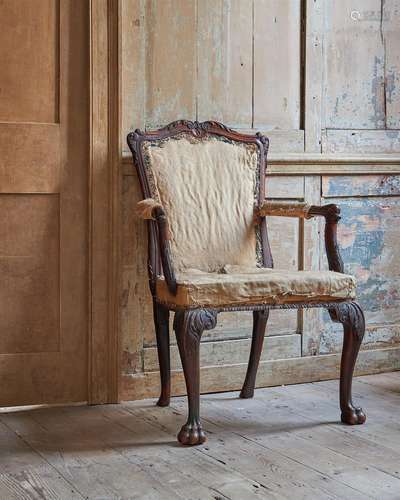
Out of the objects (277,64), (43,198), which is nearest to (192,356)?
(43,198)

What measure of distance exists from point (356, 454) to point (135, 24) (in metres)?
1.80

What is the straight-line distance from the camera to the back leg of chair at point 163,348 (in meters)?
3.14

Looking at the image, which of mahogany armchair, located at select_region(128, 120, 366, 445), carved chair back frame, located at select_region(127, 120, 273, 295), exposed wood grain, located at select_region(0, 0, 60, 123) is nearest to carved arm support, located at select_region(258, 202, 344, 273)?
mahogany armchair, located at select_region(128, 120, 366, 445)

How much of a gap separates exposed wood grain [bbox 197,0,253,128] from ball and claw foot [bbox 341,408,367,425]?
1257mm

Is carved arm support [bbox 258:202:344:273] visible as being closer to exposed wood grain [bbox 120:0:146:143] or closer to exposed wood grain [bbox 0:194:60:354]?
exposed wood grain [bbox 120:0:146:143]

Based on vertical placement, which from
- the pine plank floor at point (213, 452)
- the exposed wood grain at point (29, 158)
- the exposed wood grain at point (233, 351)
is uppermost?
the exposed wood grain at point (29, 158)

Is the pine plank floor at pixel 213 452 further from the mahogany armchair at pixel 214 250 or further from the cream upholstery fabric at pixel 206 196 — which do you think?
the cream upholstery fabric at pixel 206 196

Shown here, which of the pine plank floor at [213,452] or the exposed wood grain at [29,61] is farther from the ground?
the exposed wood grain at [29,61]

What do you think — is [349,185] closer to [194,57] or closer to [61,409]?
[194,57]

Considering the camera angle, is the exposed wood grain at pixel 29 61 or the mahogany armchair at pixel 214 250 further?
the exposed wood grain at pixel 29 61

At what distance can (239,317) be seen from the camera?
3568mm

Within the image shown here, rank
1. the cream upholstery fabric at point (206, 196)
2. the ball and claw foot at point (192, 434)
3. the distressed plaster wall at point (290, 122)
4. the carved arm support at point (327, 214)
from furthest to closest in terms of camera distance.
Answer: the distressed plaster wall at point (290, 122)
the cream upholstery fabric at point (206, 196)
the carved arm support at point (327, 214)
the ball and claw foot at point (192, 434)

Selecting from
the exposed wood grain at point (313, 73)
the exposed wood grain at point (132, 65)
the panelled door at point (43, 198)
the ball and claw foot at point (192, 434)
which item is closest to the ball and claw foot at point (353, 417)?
the ball and claw foot at point (192, 434)

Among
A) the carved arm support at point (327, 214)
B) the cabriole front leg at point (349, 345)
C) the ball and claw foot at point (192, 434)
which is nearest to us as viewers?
the ball and claw foot at point (192, 434)
